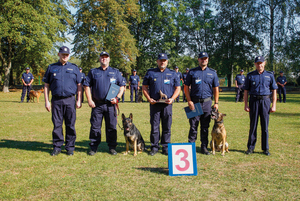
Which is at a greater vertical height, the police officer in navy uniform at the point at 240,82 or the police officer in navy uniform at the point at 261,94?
the police officer in navy uniform at the point at 240,82

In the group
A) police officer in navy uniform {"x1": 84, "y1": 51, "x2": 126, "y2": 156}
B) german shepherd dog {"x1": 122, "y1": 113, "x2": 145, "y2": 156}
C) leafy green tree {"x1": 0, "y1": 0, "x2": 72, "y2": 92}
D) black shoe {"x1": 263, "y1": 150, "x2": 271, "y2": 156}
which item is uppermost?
leafy green tree {"x1": 0, "y1": 0, "x2": 72, "y2": 92}

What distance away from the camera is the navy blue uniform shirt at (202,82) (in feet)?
18.5

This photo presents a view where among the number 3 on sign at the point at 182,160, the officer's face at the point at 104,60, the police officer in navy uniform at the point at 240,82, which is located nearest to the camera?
the number 3 on sign at the point at 182,160

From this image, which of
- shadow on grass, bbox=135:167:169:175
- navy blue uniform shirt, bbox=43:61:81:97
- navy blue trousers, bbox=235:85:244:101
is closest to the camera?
shadow on grass, bbox=135:167:169:175

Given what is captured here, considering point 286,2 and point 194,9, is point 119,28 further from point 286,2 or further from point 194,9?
point 286,2

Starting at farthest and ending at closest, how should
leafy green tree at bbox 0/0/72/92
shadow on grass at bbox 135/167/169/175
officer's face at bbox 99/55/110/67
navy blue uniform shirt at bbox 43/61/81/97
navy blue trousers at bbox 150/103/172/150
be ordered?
leafy green tree at bbox 0/0/72/92, navy blue trousers at bbox 150/103/172/150, officer's face at bbox 99/55/110/67, navy blue uniform shirt at bbox 43/61/81/97, shadow on grass at bbox 135/167/169/175

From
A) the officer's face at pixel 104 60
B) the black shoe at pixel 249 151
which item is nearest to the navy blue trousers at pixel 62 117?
the officer's face at pixel 104 60

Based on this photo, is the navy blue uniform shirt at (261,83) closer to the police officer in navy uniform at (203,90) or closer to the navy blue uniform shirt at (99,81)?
the police officer in navy uniform at (203,90)

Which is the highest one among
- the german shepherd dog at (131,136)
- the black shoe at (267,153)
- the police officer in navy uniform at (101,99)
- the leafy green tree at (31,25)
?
the leafy green tree at (31,25)

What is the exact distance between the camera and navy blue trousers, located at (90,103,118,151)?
5.75 metres

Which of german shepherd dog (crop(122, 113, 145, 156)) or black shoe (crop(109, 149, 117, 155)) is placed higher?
german shepherd dog (crop(122, 113, 145, 156))

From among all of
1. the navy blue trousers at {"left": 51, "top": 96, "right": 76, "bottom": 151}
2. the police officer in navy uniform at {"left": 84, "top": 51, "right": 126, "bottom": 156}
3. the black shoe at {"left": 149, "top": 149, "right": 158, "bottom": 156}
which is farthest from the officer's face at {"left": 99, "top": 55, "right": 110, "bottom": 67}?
the black shoe at {"left": 149, "top": 149, "right": 158, "bottom": 156}

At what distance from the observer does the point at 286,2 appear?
30.1 m

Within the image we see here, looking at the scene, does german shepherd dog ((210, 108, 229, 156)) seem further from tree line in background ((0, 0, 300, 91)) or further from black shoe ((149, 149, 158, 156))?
tree line in background ((0, 0, 300, 91))
